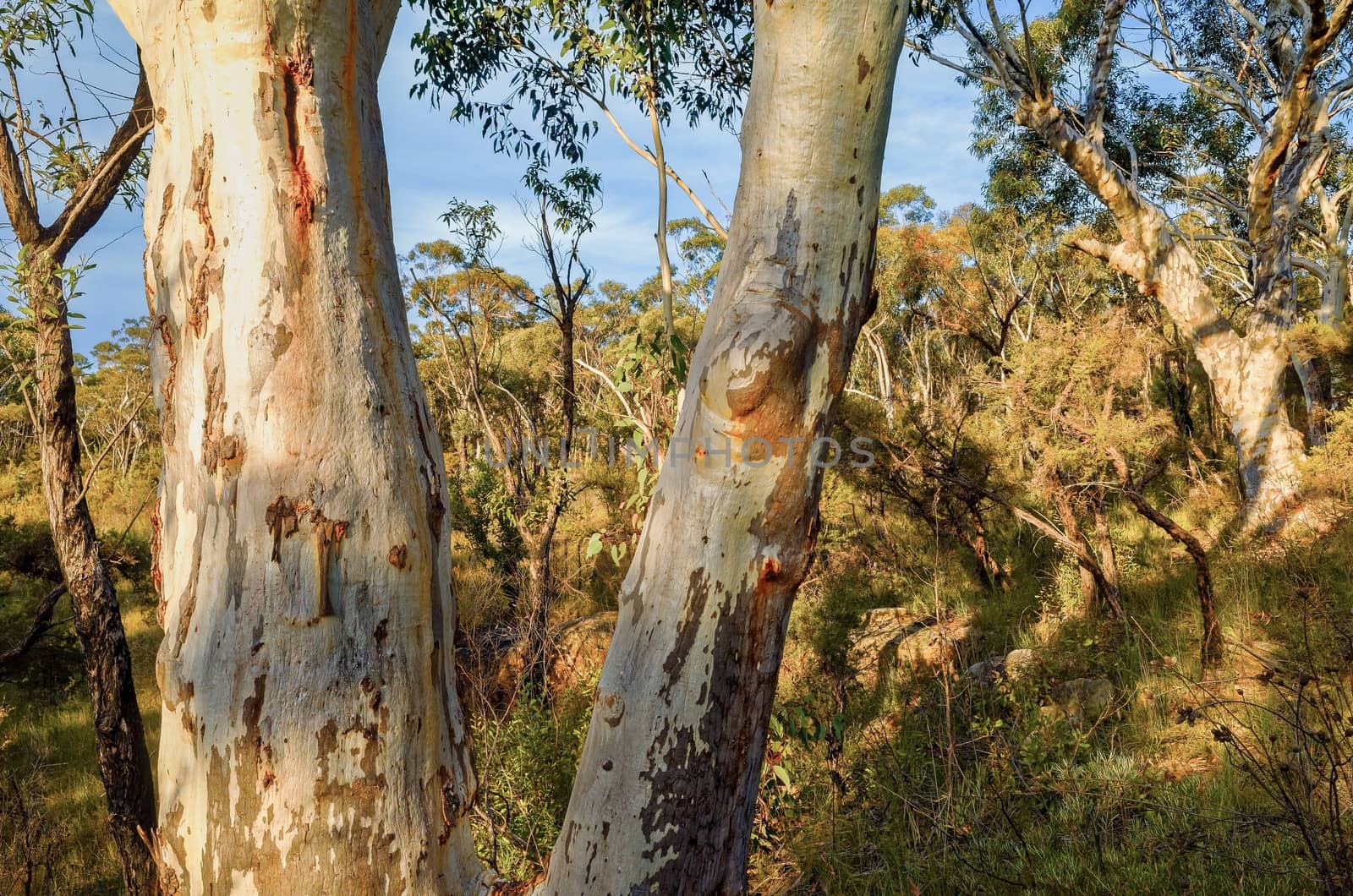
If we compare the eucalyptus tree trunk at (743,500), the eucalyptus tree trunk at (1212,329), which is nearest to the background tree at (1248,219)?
the eucalyptus tree trunk at (1212,329)

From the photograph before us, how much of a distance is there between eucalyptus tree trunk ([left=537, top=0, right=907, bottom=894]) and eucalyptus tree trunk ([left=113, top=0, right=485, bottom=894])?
353mm

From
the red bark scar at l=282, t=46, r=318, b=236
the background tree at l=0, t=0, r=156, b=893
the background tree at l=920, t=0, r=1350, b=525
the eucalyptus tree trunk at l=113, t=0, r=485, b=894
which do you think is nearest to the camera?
the eucalyptus tree trunk at l=113, t=0, r=485, b=894

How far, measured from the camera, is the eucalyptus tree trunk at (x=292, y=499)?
139 centimetres

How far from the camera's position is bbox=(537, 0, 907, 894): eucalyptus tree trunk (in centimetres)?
129

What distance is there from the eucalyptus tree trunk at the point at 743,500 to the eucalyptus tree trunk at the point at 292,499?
13.9 inches

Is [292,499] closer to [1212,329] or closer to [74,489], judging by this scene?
[74,489]

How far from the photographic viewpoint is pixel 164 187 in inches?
67.9

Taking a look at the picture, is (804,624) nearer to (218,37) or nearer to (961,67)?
(218,37)

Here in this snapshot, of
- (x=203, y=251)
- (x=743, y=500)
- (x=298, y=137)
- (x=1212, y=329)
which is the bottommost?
(x=743, y=500)

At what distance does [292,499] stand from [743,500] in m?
0.80

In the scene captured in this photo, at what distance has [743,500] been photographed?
1291 mm

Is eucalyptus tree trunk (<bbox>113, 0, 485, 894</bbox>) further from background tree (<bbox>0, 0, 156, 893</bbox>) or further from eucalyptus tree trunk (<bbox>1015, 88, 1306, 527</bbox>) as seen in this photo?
eucalyptus tree trunk (<bbox>1015, 88, 1306, 527</bbox>)

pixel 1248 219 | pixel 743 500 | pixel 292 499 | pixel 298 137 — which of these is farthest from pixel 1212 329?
pixel 292 499

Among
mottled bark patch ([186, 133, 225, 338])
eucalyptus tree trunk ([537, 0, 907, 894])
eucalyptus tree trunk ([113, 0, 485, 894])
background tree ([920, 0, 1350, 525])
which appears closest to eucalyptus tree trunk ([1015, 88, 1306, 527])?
Result: background tree ([920, 0, 1350, 525])
